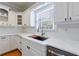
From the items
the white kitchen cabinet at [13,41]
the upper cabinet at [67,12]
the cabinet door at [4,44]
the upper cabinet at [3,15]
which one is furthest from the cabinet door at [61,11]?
the upper cabinet at [3,15]

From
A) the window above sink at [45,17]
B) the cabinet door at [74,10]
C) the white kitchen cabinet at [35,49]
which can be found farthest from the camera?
the window above sink at [45,17]

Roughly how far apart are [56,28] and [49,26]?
40cm

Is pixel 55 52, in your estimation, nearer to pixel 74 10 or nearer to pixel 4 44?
pixel 74 10

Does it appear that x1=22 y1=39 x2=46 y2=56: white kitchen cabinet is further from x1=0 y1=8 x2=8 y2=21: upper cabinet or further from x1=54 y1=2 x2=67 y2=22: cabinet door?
x1=0 y1=8 x2=8 y2=21: upper cabinet

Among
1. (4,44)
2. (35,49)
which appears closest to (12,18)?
(4,44)

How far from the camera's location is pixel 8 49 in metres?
3.51

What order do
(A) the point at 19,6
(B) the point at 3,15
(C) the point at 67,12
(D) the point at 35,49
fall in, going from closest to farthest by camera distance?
(C) the point at 67,12, (D) the point at 35,49, (A) the point at 19,6, (B) the point at 3,15

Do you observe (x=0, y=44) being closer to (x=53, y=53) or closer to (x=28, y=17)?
(x=28, y=17)

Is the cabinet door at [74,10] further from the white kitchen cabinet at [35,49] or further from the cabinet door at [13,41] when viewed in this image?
the cabinet door at [13,41]

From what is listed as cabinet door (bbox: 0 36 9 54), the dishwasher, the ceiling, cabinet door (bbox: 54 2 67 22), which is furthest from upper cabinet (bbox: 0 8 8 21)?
the dishwasher

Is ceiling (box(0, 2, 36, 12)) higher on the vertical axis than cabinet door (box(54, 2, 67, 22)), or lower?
higher

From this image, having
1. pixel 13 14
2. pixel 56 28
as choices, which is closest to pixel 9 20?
pixel 13 14

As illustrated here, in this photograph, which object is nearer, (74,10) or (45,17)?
(74,10)

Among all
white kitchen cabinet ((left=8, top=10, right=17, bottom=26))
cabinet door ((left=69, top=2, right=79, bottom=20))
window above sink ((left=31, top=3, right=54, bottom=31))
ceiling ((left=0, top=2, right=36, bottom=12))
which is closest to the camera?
cabinet door ((left=69, top=2, right=79, bottom=20))
